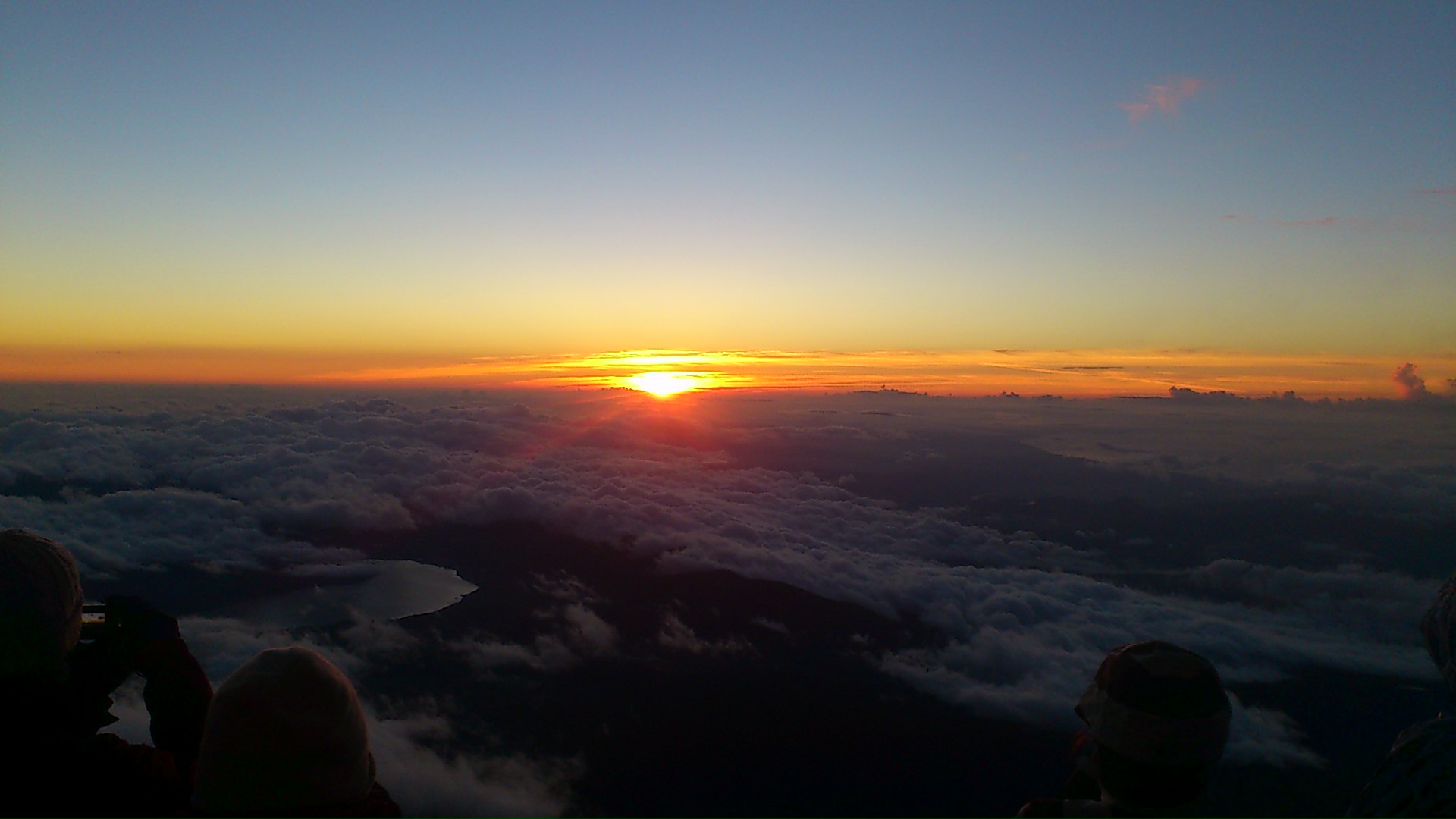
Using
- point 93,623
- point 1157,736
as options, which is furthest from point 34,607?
point 1157,736

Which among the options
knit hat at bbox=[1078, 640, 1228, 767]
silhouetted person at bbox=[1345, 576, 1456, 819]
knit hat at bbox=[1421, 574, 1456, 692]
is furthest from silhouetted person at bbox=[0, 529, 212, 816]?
knit hat at bbox=[1421, 574, 1456, 692]

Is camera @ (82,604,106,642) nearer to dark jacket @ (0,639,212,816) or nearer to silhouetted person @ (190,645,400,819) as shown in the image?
dark jacket @ (0,639,212,816)

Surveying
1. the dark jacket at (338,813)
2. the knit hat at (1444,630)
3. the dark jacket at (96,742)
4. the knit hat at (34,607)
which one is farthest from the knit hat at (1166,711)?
the knit hat at (34,607)

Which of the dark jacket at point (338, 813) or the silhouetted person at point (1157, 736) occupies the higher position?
the silhouetted person at point (1157, 736)

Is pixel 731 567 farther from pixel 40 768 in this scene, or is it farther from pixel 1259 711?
pixel 40 768

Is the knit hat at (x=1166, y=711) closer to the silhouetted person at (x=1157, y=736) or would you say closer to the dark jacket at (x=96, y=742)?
the silhouetted person at (x=1157, y=736)

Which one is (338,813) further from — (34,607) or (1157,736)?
(1157,736)
